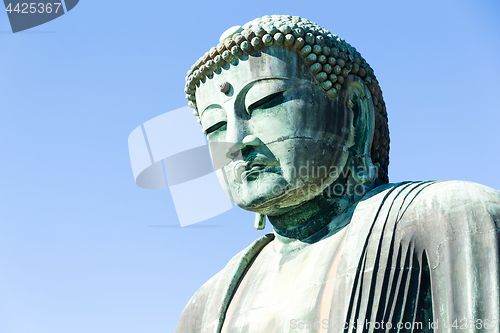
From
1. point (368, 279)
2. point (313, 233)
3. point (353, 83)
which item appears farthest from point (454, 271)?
point (353, 83)

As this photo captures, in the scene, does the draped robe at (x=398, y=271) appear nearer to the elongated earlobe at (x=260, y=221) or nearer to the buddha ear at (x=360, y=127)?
the buddha ear at (x=360, y=127)

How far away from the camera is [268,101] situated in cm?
922

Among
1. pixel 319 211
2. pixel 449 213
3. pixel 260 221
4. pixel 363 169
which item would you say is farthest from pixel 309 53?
pixel 449 213

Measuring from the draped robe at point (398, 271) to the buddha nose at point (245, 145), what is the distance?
120 centimetres

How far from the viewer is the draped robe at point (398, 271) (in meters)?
7.66

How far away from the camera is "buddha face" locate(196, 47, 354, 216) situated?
9.05 metres

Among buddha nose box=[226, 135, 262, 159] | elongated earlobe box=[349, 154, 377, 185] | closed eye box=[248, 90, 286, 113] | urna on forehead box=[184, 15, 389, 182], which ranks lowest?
elongated earlobe box=[349, 154, 377, 185]

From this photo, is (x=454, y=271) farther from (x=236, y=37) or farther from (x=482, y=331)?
(x=236, y=37)

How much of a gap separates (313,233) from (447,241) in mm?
1839

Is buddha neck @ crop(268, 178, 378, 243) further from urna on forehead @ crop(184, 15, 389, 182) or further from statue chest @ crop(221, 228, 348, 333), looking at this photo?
urna on forehead @ crop(184, 15, 389, 182)

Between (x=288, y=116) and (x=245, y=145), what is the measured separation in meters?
Result: 0.55

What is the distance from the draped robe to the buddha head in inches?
21.4

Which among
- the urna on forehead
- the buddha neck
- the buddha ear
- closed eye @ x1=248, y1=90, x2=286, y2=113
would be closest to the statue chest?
the buddha neck

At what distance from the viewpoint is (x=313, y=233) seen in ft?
30.8
